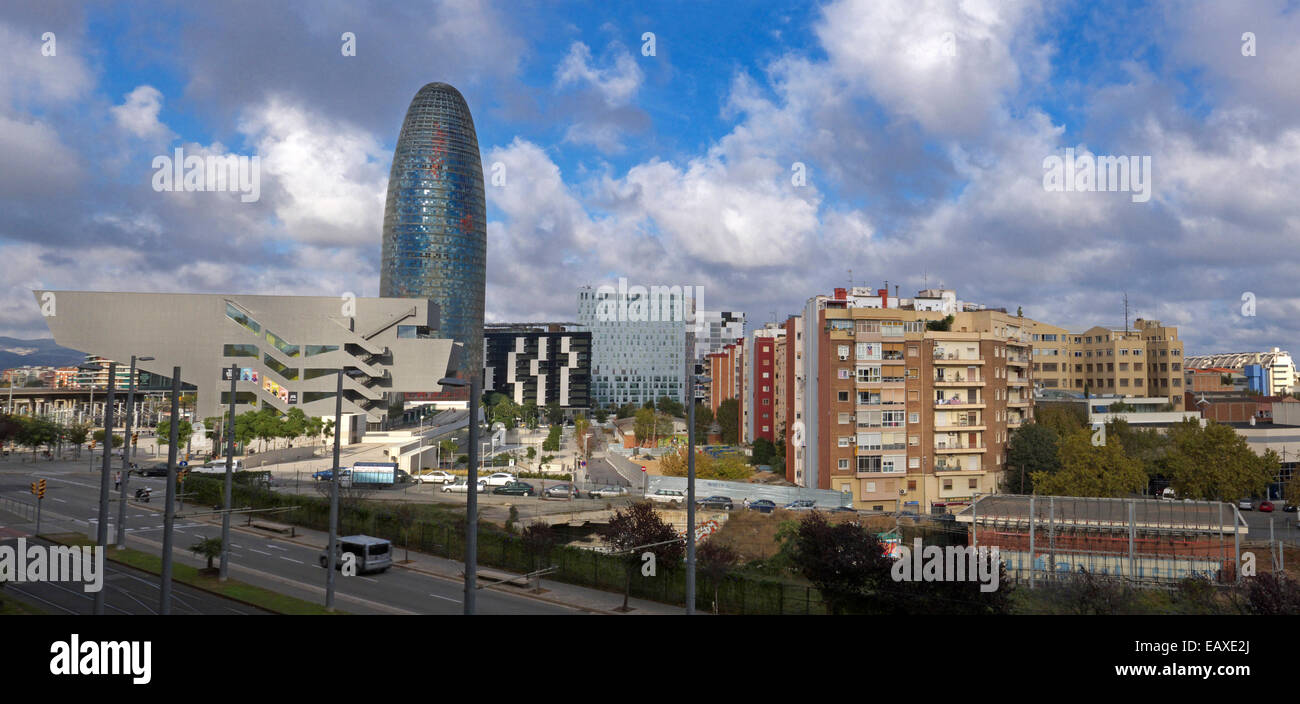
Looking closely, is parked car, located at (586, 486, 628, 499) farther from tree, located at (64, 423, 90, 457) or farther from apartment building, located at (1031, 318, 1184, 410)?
apartment building, located at (1031, 318, 1184, 410)

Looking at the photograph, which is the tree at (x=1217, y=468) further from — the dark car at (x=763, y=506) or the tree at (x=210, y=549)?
the tree at (x=210, y=549)

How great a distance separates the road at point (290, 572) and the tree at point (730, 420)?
238 ft

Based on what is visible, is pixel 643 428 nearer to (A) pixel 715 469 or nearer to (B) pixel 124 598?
(A) pixel 715 469

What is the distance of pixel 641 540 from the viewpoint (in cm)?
2534

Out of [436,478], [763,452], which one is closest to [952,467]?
[763,452]

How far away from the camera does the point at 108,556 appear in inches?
1072

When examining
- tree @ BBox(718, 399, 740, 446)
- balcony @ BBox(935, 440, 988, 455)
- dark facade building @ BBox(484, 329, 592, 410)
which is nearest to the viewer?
balcony @ BBox(935, 440, 988, 455)

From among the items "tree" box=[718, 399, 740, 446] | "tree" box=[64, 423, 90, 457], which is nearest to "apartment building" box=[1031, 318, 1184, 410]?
"tree" box=[718, 399, 740, 446]

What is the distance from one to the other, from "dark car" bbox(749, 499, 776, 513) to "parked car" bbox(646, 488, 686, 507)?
468cm

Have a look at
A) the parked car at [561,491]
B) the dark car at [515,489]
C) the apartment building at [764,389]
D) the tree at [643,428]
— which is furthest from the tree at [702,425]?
the dark car at [515,489]

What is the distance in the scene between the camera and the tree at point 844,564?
20.4 metres

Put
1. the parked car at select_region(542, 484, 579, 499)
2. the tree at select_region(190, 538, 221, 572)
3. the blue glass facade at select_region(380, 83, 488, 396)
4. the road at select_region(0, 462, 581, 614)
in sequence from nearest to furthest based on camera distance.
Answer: the road at select_region(0, 462, 581, 614) < the tree at select_region(190, 538, 221, 572) < the parked car at select_region(542, 484, 579, 499) < the blue glass facade at select_region(380, 83, 488, 396)

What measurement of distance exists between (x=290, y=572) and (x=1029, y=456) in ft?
160

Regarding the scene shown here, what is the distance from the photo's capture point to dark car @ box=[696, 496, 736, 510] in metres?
46.9
